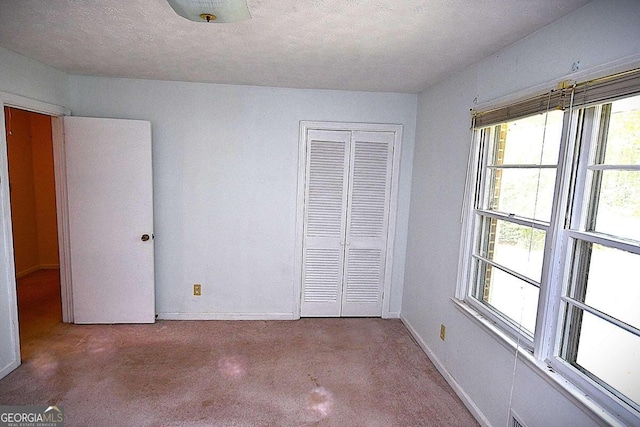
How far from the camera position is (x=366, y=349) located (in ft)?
9.97

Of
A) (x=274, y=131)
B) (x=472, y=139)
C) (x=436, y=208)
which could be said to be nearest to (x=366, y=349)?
(x=436, y=208)

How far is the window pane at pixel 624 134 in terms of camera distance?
138 centimetres

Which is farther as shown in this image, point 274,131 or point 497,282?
point 274,131

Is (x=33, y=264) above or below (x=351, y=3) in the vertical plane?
below

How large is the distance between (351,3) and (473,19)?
0.64 metres

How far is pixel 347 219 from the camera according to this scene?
353 centimetres

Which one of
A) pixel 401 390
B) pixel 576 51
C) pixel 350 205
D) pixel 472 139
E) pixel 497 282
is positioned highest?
pixel 576 51

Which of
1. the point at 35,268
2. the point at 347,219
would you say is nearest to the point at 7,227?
the point at 347,219

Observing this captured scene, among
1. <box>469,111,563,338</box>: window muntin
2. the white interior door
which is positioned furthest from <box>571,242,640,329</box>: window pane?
the white interior door

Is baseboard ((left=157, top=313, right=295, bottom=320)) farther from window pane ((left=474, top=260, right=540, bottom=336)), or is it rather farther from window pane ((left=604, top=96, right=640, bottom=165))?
window pane ((left=604, top=96, right=640, bottom=165))

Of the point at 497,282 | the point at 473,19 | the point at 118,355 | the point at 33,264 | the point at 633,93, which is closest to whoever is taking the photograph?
the point at 633,93

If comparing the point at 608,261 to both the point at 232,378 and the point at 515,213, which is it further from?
the point at 232,378

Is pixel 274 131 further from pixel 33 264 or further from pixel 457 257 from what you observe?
pixel 33 264

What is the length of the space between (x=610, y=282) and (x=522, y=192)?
0.70 meters
